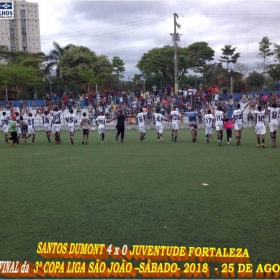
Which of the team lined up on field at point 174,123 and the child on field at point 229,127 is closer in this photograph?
the team lined up on field at point 174,123

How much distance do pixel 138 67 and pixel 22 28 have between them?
53999mm

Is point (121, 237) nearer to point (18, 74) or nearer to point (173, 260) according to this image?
point (173, 260)

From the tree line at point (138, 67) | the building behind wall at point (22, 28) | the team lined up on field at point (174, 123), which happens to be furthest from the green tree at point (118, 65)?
the building behind wall at point (22, 28)

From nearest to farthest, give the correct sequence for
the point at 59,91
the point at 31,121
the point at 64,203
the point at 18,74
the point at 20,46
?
the point at 64,203 < the point at 31,121 < the point at 59,91 < the point at 18,74 < the point at 20,46

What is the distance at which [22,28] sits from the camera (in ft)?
314

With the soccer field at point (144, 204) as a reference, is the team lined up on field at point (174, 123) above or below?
above

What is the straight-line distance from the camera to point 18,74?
4334 cm

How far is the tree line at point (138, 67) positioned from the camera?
43.1 m

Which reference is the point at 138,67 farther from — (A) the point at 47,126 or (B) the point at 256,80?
(A) the point at 47,126

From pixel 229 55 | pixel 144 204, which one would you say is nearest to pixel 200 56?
pixel 229 55

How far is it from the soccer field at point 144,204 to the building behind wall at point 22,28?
91.8m

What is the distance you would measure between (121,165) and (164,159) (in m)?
1.78

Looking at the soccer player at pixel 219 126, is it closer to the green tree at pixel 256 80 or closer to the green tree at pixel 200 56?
the green tree at pixel 256 80

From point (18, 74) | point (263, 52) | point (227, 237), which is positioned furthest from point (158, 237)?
point (263, 52)
